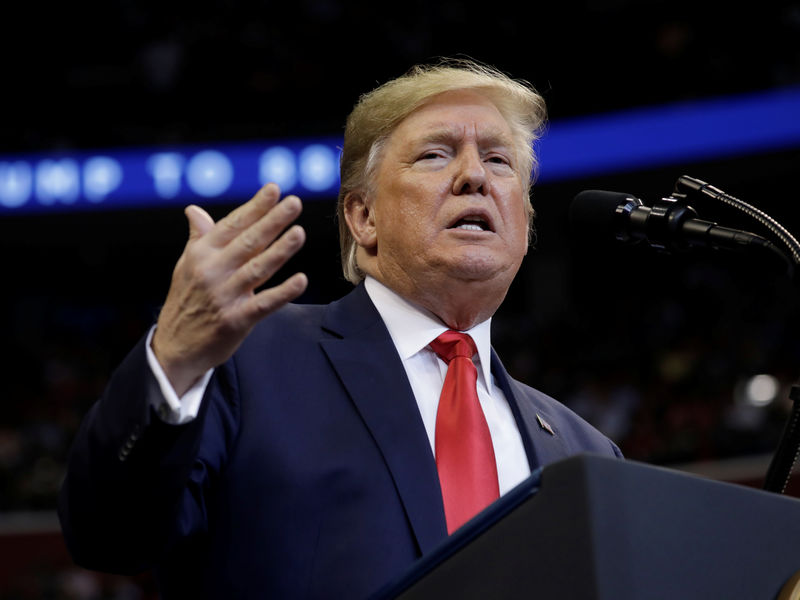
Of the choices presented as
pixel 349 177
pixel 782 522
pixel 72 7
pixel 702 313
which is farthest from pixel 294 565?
pixel 72 7

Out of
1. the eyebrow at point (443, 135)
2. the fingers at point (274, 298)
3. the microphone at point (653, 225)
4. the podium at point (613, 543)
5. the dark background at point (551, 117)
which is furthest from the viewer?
the dark background at point (551, 117)

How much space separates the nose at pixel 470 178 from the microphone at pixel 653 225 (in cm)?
31

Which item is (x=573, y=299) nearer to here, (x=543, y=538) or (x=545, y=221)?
(x=545, y=221)

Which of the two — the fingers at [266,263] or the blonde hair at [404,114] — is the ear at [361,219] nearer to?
the blonde hair at [404,114]

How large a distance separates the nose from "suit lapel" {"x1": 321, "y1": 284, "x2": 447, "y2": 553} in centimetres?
25

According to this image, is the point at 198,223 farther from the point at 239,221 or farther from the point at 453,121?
the point at 453,121

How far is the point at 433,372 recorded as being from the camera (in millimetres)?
1755

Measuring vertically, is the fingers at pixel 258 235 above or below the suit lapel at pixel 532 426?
above

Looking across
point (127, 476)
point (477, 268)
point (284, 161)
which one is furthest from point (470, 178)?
point (284, 161)

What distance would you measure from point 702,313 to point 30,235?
5.62 metres

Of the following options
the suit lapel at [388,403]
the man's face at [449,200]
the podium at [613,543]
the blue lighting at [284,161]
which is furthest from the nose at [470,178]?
the blue lighting at [284,161]

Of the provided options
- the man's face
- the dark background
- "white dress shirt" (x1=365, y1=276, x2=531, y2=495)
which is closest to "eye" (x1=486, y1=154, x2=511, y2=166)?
the man's face

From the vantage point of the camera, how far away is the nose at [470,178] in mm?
1858

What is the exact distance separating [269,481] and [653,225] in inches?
23.9
